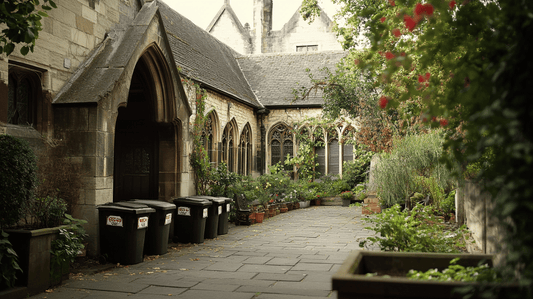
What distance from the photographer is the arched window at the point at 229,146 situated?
1684 cm

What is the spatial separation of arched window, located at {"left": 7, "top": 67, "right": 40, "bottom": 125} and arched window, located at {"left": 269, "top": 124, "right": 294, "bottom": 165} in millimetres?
14510

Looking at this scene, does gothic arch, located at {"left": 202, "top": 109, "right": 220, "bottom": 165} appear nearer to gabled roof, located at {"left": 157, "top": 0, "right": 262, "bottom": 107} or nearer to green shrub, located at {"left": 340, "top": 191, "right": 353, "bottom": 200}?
gabled roof, located at {"left": 157, "top": 0, "right": 262, "bottom": 107}

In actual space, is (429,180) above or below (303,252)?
above

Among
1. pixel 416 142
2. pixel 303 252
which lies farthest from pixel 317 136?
pixel 303 252

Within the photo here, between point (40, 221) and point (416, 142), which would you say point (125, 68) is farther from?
point (416, 142)

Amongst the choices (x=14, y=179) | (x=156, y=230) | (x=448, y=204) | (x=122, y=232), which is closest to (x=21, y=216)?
(x=14, y=179)

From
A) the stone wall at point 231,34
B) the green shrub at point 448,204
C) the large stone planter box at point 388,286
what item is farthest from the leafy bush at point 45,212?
the stone wall at point 231,34

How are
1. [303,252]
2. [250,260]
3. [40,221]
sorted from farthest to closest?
[303,252] → [250,260] → [40,221]

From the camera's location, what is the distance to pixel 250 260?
671 cm

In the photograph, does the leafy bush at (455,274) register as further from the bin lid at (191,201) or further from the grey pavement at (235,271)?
the bin lid at (191,201)

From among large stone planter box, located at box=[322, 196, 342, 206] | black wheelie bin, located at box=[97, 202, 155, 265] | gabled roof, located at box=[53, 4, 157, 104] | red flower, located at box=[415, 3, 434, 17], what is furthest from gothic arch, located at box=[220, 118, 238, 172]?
red flower, located at box=[415, 3, 434, 17]

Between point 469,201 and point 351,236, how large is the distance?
3.65 meters

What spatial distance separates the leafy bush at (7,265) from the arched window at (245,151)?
552 inches

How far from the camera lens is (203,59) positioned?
54.5 feet
